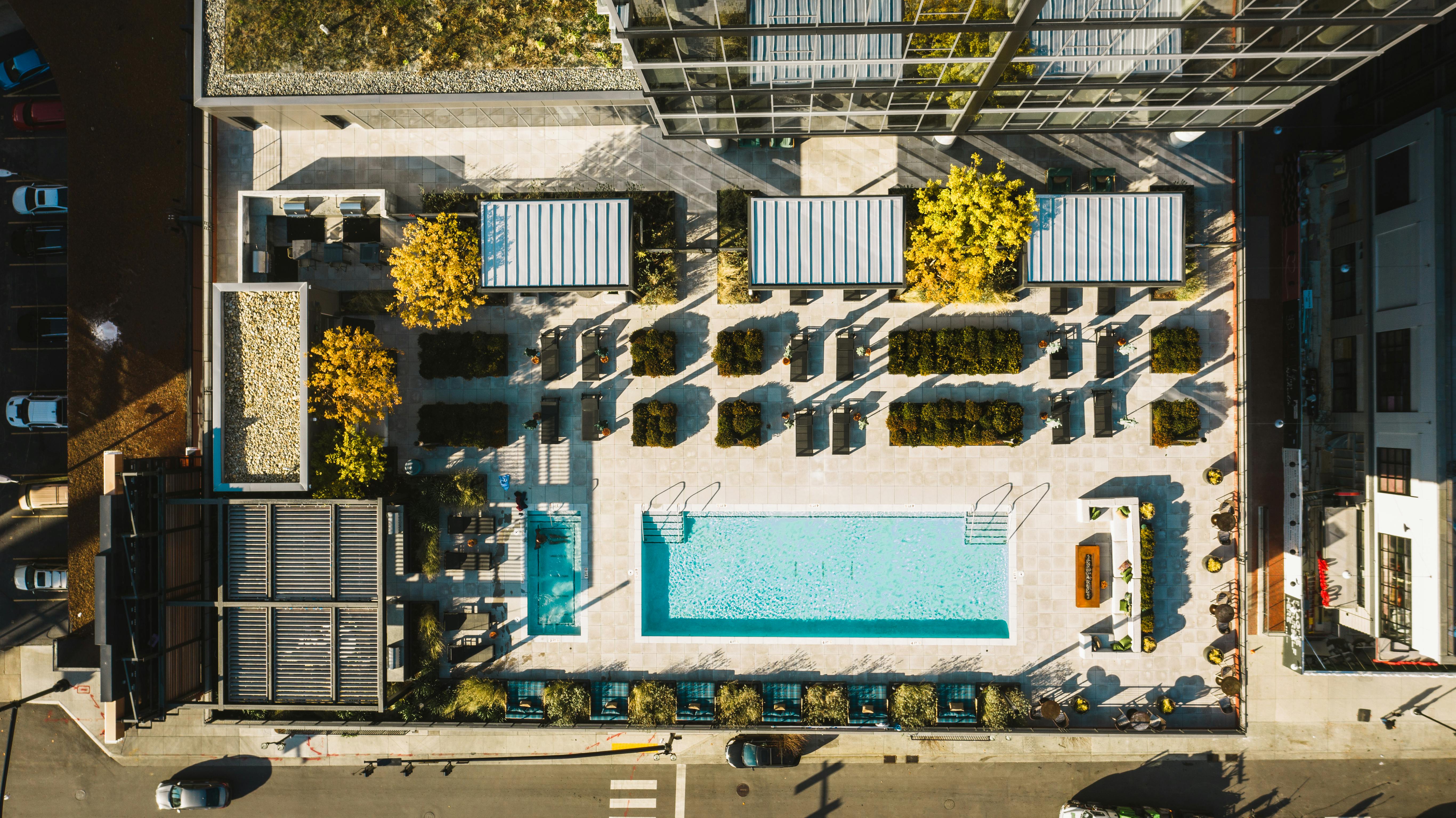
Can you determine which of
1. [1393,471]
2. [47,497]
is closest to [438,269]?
[47,497]

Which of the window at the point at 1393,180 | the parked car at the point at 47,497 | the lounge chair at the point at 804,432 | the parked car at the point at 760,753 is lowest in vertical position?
the parked car at the point at 760,753

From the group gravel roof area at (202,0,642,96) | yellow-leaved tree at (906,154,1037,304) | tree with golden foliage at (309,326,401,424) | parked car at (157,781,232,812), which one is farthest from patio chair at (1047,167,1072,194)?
parked car at (157,781,232,812)

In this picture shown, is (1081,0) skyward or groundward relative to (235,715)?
skyward

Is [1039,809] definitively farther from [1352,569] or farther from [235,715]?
[235,715]

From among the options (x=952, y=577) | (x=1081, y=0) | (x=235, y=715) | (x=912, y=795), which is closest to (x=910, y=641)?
(x=952, y=577)

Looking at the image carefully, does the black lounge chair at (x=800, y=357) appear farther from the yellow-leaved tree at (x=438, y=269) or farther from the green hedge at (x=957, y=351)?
the yellow-leaved tree at (x=438, y=269)

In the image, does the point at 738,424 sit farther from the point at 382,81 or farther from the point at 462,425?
the point at 382,81

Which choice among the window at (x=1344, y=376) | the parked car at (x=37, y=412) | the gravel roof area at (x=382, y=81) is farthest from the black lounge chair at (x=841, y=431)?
the parked car at (x=37, y=412)
